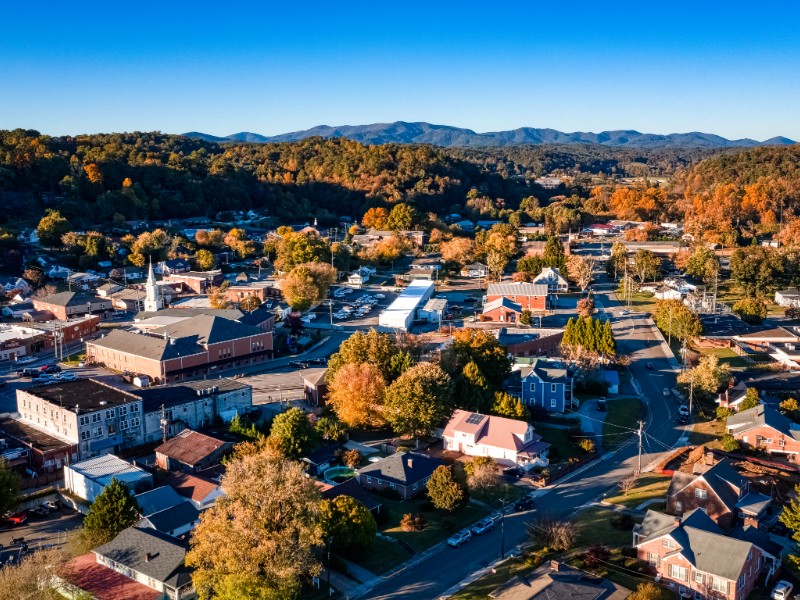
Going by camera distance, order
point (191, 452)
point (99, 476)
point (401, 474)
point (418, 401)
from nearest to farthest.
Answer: point (99, 476) → point (401, 474) → point (191, 452) → point (418, 401)

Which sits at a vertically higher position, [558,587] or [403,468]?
[558,587]

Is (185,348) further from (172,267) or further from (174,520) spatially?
(172,267)

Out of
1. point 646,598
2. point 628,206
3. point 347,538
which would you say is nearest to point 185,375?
point 347,538

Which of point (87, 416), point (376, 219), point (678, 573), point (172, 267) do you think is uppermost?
point (376, 219)

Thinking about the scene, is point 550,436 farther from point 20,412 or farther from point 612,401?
point 20,412

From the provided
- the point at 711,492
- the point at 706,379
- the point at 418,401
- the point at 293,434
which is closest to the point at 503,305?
the point at 706,379

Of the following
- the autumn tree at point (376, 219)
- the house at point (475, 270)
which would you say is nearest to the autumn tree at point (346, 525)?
the house at point (475, 270)

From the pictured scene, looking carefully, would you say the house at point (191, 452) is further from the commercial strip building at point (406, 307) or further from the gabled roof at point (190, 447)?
the commercial strip building at point (406, 307)
